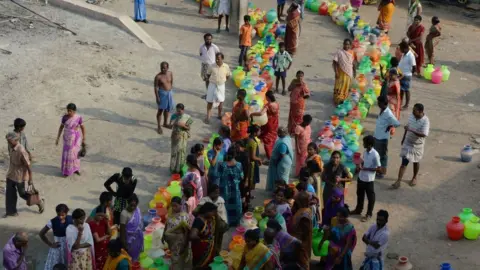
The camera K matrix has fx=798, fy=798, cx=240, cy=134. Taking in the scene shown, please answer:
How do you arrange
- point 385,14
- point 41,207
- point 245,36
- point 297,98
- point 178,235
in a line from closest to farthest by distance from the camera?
point 178,235 → point 41,207 → point 297,98 → point 245,36 → point 385,14

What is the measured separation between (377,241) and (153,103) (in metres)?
6.41

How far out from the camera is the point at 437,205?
37.3ft

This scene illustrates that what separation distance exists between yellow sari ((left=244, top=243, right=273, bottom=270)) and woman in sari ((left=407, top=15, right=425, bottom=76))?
891 centimetres

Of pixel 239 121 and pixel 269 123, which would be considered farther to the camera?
pixel 269 123

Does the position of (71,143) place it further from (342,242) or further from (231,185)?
(342,242)

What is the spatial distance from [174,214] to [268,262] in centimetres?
134

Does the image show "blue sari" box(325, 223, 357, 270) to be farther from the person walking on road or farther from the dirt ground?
the person walking on road

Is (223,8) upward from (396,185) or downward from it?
upward

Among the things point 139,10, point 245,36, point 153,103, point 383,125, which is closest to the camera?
point 383,125

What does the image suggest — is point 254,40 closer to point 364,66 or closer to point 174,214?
point 364,66

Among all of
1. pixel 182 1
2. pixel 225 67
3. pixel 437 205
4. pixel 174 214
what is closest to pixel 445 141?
pixel 437 205

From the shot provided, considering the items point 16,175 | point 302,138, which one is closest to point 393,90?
point 302,138

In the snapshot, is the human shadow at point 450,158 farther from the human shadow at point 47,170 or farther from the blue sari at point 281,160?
the human shadow at point 47,170

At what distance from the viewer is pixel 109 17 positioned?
688 inches
